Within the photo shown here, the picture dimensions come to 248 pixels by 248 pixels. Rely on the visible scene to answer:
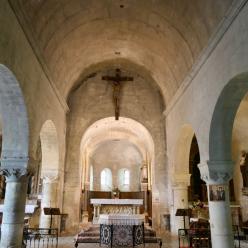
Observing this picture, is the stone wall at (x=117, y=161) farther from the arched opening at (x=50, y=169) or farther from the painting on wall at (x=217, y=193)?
the painting on wall at (x=217, y=193)

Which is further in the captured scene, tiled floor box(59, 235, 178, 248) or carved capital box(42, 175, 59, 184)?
carved capital box(42, 175, 59, 184)

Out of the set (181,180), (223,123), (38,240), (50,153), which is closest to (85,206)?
(50,153)

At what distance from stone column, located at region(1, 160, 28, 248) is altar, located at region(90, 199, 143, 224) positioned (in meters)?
5.80

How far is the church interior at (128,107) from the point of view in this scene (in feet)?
27.7

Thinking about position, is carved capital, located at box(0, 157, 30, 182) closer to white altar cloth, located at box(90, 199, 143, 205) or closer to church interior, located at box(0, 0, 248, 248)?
church interior, located at box(0, 0, 248, 248)

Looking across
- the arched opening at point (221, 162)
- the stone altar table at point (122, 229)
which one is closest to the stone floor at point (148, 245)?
the stone altar table at point (122, 229)

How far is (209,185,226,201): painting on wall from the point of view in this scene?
349 inches

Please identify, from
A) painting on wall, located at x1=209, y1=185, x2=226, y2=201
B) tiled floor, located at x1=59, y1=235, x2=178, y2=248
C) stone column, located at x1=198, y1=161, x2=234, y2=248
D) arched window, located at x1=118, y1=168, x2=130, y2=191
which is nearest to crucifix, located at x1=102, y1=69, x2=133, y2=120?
tiled floor, located at x1=59, y1=235, x2=178, y2=248

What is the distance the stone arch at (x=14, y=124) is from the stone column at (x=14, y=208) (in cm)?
34

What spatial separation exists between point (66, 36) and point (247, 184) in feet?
36.0

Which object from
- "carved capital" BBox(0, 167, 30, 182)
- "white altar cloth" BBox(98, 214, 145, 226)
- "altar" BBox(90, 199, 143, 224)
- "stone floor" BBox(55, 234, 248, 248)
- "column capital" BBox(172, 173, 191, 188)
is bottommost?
"stone floor" BBox(55, 234, 248, 248)

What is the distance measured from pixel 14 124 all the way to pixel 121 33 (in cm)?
629

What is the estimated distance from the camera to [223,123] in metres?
8.95

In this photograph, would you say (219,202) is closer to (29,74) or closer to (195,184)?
(29,74)
